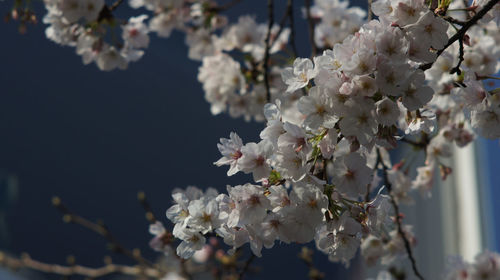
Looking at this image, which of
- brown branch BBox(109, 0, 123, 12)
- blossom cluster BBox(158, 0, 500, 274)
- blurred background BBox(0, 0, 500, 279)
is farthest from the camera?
blurred background BBox(0, 0, 500, 279)

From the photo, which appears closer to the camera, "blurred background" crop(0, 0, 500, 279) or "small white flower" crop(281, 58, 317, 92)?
"small white flower" crop(281, 58, 317, 92)

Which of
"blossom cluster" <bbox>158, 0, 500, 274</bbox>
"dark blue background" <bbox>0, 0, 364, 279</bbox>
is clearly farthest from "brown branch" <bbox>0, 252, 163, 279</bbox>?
"dark blue background" <bbox>0, 0, 364, 279</bbox>

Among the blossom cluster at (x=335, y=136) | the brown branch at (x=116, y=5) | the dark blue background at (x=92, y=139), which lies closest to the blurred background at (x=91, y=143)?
the dark blue background at (x=92, y=139)

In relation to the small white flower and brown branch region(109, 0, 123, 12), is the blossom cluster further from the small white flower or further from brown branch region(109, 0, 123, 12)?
brown branch region(109, 0, 123, 12)

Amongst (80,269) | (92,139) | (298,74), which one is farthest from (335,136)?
(92,139)

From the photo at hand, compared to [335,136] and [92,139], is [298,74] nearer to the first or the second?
[335,136]

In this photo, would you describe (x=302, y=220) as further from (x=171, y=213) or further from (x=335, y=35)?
(x=335, y=35)

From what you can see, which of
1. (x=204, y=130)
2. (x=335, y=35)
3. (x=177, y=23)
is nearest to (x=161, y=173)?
(x=204, y=130)

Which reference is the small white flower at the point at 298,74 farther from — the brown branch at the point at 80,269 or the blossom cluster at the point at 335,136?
the brown branch at the point at 80,269
